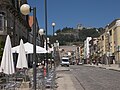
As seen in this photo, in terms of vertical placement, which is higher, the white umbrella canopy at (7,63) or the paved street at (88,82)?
the white umbrella canopy at (7,63)

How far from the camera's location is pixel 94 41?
474 ft

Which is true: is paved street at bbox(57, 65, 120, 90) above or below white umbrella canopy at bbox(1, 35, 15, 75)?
below

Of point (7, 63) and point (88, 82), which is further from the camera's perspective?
point (88, 82)

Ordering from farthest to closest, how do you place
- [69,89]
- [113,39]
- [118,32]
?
[113,39]
[118,32]
[69,89]

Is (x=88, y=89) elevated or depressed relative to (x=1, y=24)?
depressed

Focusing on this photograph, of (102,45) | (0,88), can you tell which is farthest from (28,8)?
(102,45)

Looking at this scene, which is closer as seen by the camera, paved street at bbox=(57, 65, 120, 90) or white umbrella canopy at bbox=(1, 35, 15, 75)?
white umbrella canopy at bbox=(1, 35, 15, 75)

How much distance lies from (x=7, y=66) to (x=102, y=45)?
106456 mm

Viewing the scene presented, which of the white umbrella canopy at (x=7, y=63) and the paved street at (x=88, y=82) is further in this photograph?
the paved street at (x=88, y=82)

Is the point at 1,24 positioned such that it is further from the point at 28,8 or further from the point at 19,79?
the point at 28,8

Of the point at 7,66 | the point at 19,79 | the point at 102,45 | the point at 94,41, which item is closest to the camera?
the point at 7,66

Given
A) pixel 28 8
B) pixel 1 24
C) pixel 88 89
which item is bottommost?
pixel 88 89

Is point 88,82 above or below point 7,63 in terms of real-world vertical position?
below

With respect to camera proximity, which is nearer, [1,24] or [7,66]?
[7,66]
